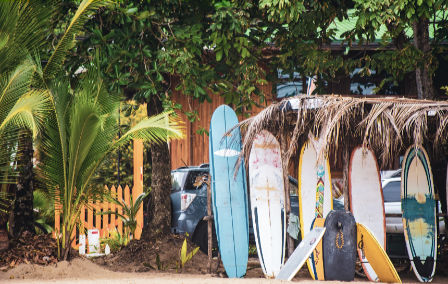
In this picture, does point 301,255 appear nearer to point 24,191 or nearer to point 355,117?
point 355,117

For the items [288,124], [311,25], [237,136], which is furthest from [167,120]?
[311,25]

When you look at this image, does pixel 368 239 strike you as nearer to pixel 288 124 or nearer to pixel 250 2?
pixel 288 124

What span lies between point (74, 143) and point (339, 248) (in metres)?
3.44

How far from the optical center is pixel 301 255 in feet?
22.0

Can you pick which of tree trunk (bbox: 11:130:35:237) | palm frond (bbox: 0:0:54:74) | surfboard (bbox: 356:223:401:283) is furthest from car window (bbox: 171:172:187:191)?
surfboard (bbox: 356:223:401:283)

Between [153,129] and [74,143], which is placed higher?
[153,129]

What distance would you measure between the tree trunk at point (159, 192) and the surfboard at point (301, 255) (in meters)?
2.57

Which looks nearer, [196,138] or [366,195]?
[366,195]

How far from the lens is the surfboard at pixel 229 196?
24.3 feet

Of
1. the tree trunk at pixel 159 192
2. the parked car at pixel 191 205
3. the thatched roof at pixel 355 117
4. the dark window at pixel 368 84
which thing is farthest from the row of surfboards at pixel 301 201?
the dark window at pixel 368 84

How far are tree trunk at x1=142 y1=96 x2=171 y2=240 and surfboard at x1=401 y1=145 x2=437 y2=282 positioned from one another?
11.1ft

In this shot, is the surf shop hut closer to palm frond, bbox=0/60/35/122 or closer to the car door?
the car door

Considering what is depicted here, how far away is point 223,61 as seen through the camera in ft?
30.0

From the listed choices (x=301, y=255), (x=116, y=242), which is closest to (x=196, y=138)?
(x=116, y=242)
